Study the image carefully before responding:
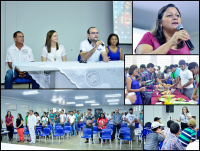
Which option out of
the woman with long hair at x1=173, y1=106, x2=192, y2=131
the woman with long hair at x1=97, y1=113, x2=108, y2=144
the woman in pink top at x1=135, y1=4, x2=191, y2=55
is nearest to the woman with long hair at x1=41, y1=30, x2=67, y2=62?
the woman with long hair at x1=97, y1=113, x2=108, y2=144

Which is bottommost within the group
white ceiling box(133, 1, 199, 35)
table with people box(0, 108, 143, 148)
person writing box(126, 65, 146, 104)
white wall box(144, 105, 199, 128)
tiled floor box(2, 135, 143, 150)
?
tiled floor box(2, 135, 143, 150)

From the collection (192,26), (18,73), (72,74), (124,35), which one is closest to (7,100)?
(18,73)

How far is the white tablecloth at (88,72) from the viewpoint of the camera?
224 cm

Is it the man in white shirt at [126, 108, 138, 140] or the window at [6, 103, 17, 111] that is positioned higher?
the window at [6, 103, 17, 111]

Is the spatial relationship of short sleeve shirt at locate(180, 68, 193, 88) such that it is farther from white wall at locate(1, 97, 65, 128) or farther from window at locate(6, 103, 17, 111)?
window at locate(6, 103, 17, 111)

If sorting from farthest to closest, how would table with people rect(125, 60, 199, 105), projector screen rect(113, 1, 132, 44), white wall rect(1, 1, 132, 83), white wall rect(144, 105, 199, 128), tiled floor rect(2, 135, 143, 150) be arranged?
1. white wall rect(1, 1, 132, 83)
2. projector screen rect(113, 1, 132, 44)
3. tiled floor rect(2, 135, 143, 150)
4. white wall rect(144, 105, 199, 128)
5. table with people rect(125, 60, 199, 105)

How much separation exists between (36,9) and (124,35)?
2.27m

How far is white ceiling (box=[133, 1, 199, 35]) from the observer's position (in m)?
2.86

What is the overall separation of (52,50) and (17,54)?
514 mm

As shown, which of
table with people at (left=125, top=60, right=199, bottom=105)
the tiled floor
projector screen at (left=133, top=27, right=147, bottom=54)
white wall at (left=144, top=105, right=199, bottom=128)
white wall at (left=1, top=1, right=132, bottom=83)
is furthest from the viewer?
white wall at (left=1, top=1, right=132, bottom=83)

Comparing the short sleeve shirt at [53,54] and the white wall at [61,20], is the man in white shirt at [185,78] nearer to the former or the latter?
the short sleeve shirt at [53,54]

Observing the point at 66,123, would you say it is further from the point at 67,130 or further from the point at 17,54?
the point at 17,54

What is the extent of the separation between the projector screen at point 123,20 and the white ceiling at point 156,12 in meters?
2.18

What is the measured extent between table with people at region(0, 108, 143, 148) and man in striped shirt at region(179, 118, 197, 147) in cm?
54
